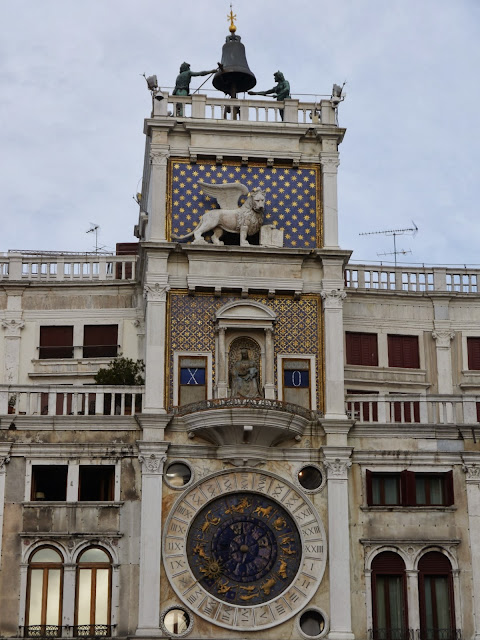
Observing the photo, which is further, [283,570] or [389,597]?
[389,597]

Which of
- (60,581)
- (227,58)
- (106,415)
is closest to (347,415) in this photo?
(106,415)

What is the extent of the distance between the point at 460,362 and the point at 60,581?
576 inches

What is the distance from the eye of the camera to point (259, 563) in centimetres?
3722

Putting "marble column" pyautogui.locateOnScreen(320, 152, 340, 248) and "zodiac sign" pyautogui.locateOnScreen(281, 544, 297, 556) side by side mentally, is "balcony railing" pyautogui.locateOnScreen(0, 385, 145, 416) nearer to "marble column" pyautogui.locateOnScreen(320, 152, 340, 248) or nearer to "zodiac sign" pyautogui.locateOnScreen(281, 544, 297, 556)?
"zodiac sign" pyautogui.locateOnScreen(281, 544, 297, 556)

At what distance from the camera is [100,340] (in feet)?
139

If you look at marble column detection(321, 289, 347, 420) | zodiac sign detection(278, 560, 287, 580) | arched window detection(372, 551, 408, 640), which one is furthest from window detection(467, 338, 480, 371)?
zodiac sign detection(278, 560, 287, 580)

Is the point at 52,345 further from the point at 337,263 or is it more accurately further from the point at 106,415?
the point at 337,263

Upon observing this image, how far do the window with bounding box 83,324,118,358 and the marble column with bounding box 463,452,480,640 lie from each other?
11.4 meters

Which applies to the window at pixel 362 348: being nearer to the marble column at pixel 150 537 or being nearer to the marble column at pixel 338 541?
the marble column at pixel 338 541

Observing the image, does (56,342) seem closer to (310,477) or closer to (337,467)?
(310,477)

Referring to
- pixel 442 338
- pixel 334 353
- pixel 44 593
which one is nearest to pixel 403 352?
pixel 442 338

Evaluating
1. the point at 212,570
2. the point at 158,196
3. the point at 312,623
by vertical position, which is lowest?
the point at 312,623

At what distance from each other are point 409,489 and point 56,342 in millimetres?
11989

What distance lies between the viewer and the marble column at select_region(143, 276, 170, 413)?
38219 mm
